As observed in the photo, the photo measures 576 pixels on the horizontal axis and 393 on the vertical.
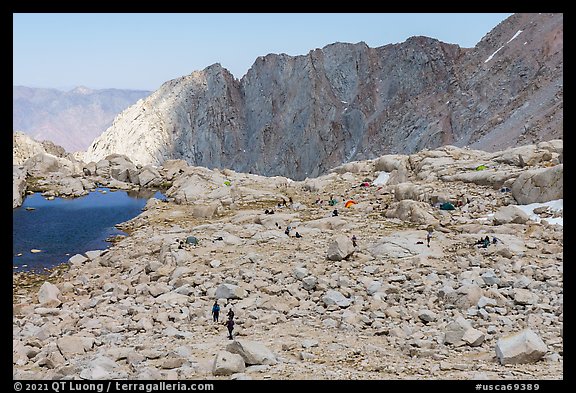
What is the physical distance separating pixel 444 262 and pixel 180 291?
11103mm

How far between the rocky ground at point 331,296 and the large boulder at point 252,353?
0.12 feet

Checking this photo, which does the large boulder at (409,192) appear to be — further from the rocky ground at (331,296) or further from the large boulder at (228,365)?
the large boulder at (228,365)

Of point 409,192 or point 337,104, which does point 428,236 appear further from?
point 337,104

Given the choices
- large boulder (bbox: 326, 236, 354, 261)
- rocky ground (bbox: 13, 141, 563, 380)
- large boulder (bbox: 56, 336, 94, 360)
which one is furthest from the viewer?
large boulder (bbox: 326, 236, 354, 261)

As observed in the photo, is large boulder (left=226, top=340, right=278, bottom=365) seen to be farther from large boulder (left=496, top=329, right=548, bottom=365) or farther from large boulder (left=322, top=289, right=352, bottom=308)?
large boulder (left=496, top=329, right=548, bottom=365)

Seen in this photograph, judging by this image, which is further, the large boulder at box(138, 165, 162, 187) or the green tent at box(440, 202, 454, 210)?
the large boulder at box(138, 165, 162, 187)

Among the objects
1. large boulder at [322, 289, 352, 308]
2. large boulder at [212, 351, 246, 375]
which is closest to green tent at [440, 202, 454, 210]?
large boulder at [322, 289, 352, 308]

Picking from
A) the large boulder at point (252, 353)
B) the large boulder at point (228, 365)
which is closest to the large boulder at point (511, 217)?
the large boulder at point (252, 353)

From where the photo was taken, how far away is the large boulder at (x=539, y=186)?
25.5 metres

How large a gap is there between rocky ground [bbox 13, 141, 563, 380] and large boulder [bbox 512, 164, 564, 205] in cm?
7

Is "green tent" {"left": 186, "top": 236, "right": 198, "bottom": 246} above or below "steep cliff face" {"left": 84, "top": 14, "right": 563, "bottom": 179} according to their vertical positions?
below

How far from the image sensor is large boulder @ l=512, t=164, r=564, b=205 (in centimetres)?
2545
